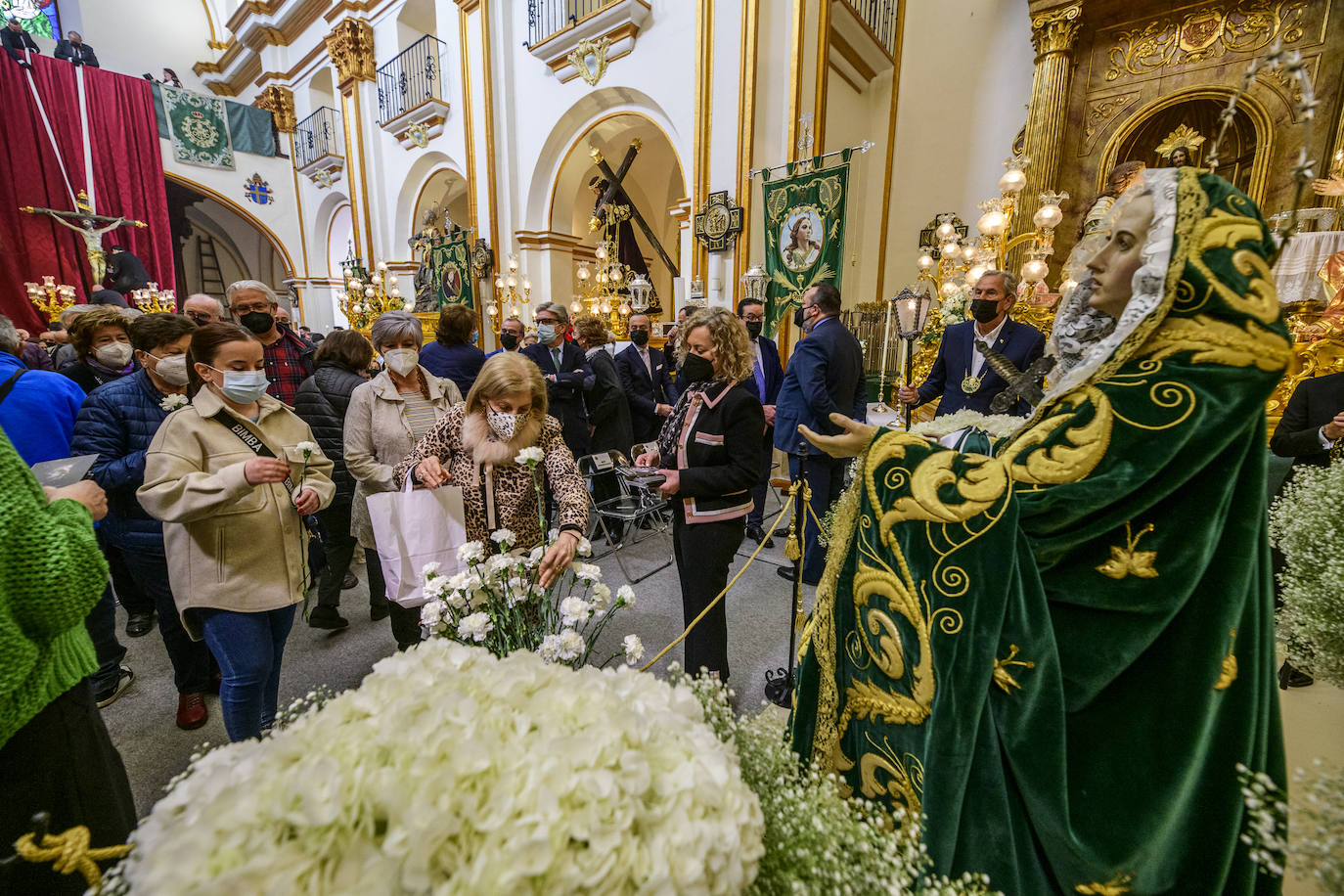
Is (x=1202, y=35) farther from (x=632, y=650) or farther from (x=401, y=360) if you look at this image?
(x=632, y=650)

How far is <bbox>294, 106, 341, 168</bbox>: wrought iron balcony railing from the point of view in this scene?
523 inches

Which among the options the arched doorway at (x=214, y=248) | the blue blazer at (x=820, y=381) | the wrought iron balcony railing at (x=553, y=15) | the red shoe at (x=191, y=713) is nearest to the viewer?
the red shoe at (x=191, y=713)

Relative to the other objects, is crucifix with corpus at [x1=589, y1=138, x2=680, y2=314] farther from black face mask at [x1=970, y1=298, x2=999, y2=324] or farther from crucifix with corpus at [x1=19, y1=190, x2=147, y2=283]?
crucifix with corpus at [x1=19, y1=190, x2=147, y2=283]

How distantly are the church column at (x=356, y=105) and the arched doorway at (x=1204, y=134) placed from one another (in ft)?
47.3

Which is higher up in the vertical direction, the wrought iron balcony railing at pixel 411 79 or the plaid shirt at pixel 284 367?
the wrought iron balcony railing at pixel 411 79

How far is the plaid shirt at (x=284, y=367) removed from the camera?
3332mm

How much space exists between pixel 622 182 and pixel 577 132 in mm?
2649

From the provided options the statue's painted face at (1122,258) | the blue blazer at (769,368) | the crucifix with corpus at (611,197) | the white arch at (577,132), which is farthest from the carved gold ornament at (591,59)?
the statue's painted face at (1122,258)

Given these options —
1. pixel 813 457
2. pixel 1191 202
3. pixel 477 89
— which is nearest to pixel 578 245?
pixel 477 89

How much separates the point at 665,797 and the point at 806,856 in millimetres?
272

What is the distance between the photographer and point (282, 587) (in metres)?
1.85

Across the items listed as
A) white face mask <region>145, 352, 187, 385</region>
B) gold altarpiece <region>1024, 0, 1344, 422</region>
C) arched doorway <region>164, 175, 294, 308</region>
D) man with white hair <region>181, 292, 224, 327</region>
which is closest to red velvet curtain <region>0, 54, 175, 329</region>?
arched doorway <region>164, 175, 294, 308</region>

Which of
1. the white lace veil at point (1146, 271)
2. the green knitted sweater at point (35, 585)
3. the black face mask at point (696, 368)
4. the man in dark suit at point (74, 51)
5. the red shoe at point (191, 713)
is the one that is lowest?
the red shoe at point (191, 713)

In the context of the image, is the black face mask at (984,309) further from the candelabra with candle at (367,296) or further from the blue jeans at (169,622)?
the candelabra with candle at (367,296)
